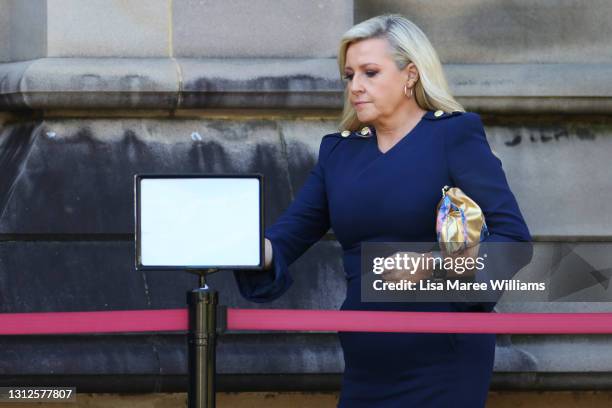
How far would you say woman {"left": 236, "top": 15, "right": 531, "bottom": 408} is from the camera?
12.0ft

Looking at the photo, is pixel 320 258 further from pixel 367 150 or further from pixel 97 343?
pixel 367 150

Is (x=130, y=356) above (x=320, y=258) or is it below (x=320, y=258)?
below

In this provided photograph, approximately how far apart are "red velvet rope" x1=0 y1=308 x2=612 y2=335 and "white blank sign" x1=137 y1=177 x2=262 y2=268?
0.36 metres

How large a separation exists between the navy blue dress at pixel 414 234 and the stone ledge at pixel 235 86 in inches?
77.6

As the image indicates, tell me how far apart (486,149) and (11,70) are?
2831 millimetres

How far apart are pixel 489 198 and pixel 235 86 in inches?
89.1

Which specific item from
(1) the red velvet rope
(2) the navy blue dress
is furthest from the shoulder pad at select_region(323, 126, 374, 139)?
(1) the red velvet rope

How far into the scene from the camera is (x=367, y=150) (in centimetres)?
388

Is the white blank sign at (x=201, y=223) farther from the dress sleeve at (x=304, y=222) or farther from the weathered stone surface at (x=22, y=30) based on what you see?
the weathered stone surface at (x=22, y=30)

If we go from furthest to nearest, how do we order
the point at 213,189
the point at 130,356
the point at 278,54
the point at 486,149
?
the point at 278,54 < the point at 130,356 < the point at 486,149 < the point at 213,189

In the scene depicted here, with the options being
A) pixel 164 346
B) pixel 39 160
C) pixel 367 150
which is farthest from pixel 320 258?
pixel 367 150

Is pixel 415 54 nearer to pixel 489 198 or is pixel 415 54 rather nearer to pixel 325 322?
pixel 489 198

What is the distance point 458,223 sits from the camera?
354cm

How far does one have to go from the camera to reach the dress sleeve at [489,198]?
142 inches
